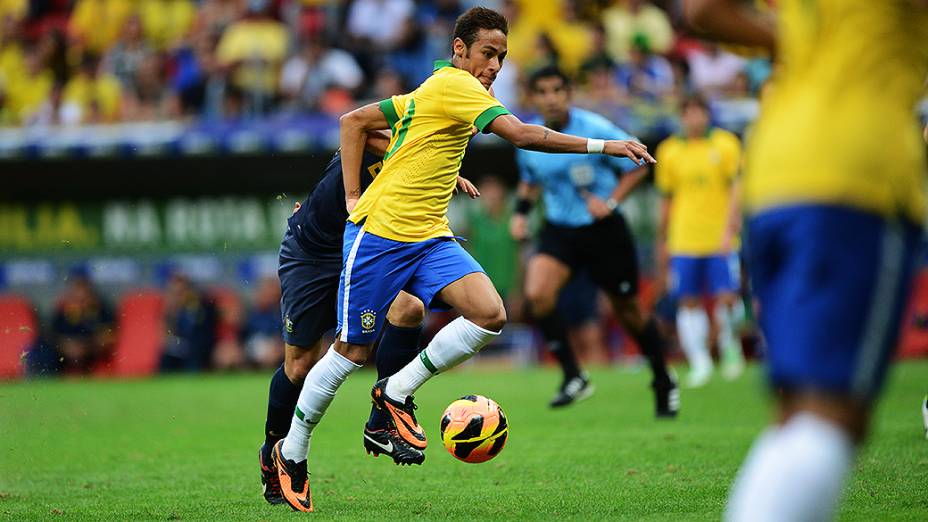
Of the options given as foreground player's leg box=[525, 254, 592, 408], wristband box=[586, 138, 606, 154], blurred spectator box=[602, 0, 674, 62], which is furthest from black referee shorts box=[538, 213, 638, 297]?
blurred spectator box=[602, 0, 674, 62]

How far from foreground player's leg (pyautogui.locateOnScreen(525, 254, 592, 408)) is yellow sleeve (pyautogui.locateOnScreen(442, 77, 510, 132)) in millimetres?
4932

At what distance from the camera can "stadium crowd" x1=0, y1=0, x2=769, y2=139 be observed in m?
17.2

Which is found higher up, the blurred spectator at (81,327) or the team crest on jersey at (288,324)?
the team crest on jersey at (288,324)

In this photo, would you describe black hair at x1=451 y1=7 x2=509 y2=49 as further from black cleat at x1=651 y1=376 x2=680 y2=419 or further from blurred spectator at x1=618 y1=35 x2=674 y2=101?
blurred spectator at x1=618 y1=35 x2=674 y2=101

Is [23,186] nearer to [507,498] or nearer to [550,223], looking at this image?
[550,223]

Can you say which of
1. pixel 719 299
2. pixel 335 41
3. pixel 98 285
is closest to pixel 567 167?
pixel 719 299

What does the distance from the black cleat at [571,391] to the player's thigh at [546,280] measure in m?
0.72

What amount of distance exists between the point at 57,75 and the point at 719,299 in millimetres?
12639

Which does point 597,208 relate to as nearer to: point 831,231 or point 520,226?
point 520,226

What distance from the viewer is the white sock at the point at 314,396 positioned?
6609 millimetres

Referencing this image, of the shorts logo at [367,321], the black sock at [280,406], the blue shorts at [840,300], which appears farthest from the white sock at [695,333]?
the blue shorts at [840,300]

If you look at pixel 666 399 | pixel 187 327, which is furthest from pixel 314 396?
pixel 187 327

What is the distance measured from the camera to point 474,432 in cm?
676

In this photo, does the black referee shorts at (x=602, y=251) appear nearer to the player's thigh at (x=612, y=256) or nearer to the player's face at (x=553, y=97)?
the player's thigh at (x=612, y=256)
